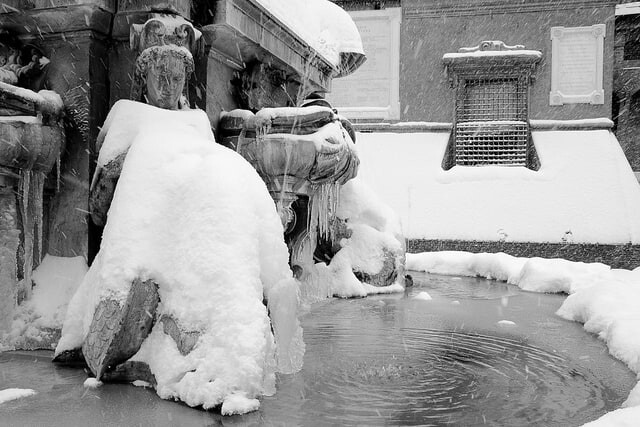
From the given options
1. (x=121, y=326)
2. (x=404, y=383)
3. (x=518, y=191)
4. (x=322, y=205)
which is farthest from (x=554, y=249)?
(x=121, y=326)

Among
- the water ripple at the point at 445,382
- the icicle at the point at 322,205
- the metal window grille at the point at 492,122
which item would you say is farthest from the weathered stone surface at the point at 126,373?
the metal window grille at the point at 492,122

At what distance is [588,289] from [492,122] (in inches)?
417

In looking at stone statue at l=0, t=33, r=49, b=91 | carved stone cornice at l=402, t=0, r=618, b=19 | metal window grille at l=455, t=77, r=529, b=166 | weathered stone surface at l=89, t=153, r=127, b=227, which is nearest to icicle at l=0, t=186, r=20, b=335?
weathered stone surface at l=89, t=153, r=127, b=227

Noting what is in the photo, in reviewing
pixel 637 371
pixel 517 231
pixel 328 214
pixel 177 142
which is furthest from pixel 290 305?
Result: pixel 517 231

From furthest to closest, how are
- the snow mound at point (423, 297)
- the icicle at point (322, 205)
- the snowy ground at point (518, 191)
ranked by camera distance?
1. the snowy ground at point (518, 191)
2. the snow mound at point (423, 297)
3. the icicle at point (322, 205)

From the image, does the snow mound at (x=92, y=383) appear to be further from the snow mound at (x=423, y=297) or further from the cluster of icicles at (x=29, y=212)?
the snow mound at (x=423, y=297)

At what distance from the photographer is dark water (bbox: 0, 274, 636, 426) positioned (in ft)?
7.41

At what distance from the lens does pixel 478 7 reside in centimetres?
1686

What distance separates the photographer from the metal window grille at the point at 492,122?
1477 centimetres

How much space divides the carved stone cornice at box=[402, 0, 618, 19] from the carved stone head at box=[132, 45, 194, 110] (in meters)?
14.6

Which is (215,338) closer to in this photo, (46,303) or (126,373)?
(126,373)

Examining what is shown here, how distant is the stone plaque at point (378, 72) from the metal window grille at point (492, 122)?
2177 mm

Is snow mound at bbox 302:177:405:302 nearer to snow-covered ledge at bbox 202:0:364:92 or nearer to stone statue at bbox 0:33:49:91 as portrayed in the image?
snow-covered ledge at bbox 202:0:364:92

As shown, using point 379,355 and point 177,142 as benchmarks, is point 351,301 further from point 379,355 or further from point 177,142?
point 177,142
